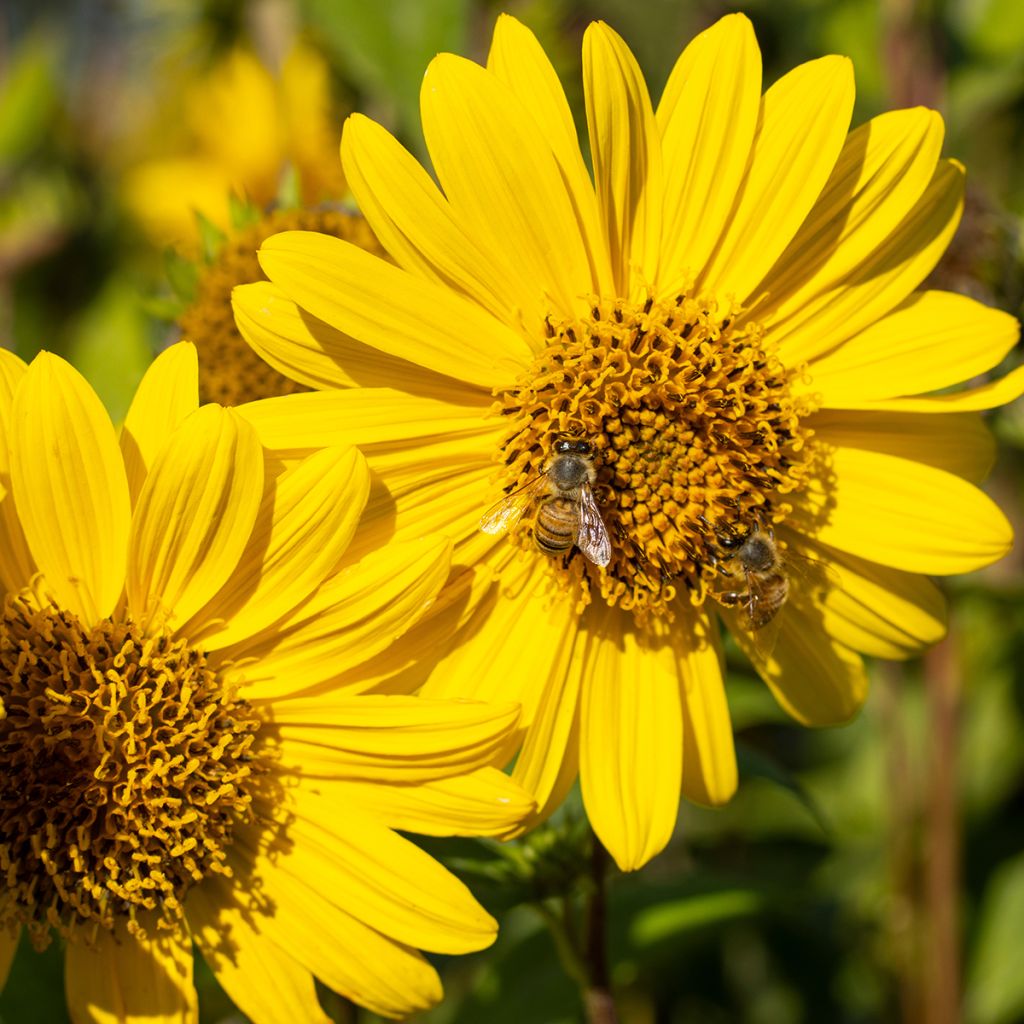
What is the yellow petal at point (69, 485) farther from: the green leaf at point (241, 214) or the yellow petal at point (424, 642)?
the green leaf at point (241, 214)

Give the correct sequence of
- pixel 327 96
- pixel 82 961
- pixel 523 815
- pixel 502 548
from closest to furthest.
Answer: pixel 523 815
pixel 82 961
pixel 502 548
pixel 327 96

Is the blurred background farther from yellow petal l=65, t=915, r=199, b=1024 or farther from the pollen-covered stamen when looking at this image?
the pollen-covered stamen

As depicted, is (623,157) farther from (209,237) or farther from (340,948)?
(340,948)

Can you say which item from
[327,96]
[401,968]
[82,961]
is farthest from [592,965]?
[327,96]

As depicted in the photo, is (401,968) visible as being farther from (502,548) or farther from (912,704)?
(912,704)

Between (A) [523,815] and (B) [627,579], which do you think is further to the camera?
(B) [627,579]

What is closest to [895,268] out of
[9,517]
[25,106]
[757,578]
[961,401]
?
[961,401]

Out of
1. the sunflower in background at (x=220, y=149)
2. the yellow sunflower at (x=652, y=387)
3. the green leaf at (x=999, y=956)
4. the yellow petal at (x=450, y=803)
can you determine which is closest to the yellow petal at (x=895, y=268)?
the yellow sunflower at (x=652, y=387)
